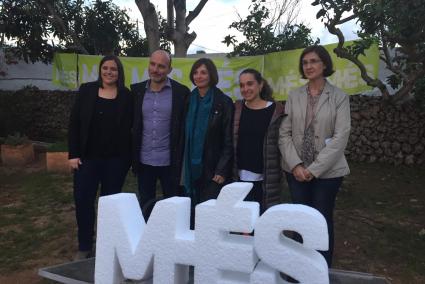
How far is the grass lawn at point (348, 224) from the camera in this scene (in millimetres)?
3646

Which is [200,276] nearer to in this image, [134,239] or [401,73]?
[134,239]

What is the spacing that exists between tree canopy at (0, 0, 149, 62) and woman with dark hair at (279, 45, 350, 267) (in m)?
7.63

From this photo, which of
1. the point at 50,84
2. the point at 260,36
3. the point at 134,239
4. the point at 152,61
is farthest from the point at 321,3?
the point at 50,84

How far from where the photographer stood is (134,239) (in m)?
2.49

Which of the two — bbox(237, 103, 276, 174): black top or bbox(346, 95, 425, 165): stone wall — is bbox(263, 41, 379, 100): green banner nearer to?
bbox(346, 95, 425, 165): stone wall

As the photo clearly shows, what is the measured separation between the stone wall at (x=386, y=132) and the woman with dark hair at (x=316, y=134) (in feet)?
15.9

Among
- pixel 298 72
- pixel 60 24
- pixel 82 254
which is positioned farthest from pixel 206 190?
pixel 60 24

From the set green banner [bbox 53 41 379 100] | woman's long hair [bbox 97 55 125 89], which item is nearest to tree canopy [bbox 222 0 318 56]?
green banner [bbox 53 41 379 100]

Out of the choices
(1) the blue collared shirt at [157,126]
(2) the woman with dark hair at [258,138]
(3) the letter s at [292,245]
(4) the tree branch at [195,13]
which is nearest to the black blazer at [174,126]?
(1) the blue collared shirt at [157,126]

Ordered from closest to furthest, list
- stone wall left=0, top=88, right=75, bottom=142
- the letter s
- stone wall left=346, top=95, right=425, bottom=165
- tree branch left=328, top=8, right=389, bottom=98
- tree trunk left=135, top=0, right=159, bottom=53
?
the letter s
tree branch left=328, top=8, right=389, bottom=98
stone wall left=346, top=95, right=425, bottom=165
tree trunk left=135, top=0, right=159, bottom=53
stone wall left=0, top=88, right=75, bottom=142

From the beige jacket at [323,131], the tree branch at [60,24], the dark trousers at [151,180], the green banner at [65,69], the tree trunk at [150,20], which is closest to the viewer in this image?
the beige jacket at [323,131]

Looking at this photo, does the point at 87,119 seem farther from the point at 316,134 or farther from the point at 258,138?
the point at 316,134

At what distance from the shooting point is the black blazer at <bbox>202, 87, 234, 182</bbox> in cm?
300

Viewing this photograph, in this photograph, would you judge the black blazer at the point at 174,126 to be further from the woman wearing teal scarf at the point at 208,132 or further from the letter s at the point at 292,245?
the letter s at the point at 292,245
